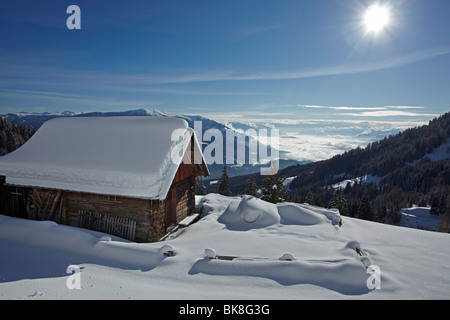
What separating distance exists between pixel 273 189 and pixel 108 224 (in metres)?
20.7

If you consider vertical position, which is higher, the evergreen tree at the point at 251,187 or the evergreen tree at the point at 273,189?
the evergreen tree at the point at 273,189

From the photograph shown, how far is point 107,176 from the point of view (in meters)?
11.3

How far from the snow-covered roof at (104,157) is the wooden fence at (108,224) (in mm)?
1468

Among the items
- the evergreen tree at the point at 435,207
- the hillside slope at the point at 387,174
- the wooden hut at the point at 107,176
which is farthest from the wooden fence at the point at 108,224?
the evergreen tree at the point at 435,207

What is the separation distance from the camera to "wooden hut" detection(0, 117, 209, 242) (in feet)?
36.0

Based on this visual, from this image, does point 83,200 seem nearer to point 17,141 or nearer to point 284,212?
point 284,212

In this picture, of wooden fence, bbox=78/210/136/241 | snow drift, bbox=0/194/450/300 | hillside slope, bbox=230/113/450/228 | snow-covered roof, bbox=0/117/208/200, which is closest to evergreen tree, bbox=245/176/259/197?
snow-covered roof, bbox=0/117/208/200

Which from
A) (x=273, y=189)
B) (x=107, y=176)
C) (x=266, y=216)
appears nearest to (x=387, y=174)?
(x=273, y=189)

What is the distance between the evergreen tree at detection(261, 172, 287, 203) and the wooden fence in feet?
64.9

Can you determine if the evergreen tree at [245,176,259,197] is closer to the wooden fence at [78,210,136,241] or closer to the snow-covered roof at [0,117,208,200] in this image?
the snow-covered roof at [0,117,208,200]

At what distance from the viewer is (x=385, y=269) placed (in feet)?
26.2

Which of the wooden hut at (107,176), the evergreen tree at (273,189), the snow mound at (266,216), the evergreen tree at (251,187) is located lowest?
the evergreen tree at (251,187)

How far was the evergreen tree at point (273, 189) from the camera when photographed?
1115 inches

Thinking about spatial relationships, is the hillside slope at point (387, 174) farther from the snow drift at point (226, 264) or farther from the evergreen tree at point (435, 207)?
the snow drift at point (226, 264)
